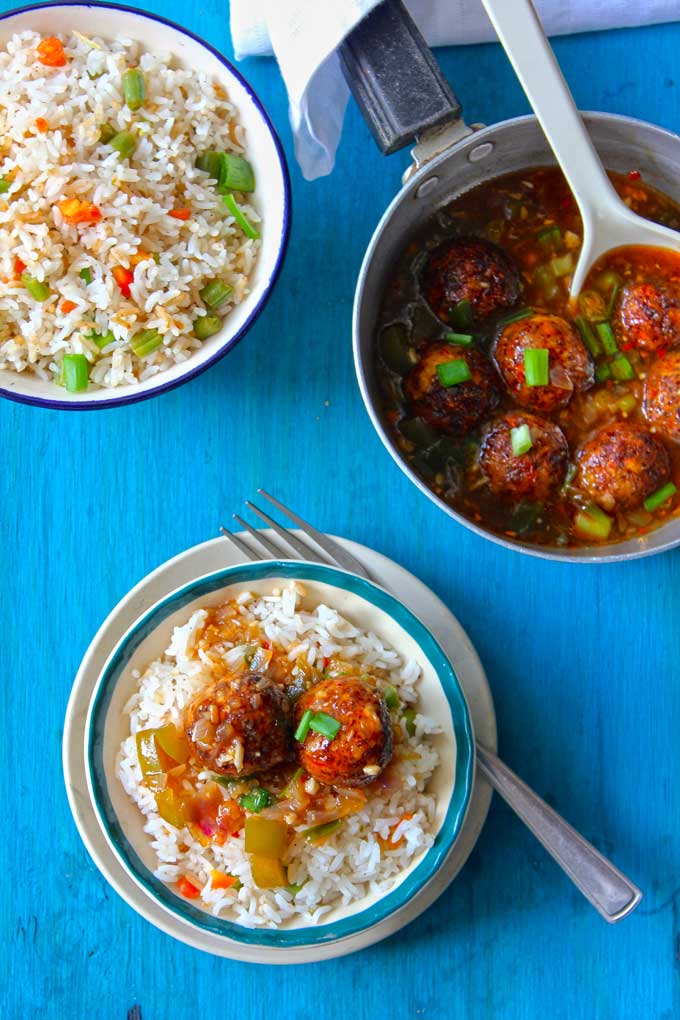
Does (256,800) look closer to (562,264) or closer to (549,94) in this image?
(562,264)

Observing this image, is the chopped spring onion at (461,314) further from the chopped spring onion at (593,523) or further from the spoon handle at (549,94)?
the chopped spring onion at (593,523)

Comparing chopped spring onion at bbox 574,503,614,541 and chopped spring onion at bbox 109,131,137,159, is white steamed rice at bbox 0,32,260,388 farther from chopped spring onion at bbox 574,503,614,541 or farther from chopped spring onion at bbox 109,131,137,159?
chopped spring onion at bbox 574,503,614,541

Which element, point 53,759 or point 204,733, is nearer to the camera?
point 204,733

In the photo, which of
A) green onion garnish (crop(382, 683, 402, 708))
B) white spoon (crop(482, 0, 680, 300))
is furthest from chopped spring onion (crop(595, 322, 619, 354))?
green onion garnish (crop(382, 683, 402, 708))

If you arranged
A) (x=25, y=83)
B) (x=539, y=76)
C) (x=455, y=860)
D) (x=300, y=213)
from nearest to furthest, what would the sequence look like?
1. (x=539, y=76)
2. (x=25, y=83)
3. (x=455, y=860)
4. (x=300, y=213)

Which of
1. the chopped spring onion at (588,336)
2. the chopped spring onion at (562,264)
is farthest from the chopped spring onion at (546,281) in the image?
the chopped spring onion at (588,336)

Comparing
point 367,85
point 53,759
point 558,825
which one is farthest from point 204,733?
point 367,85

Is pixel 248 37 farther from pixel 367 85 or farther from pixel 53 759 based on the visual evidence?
pixel 53 759

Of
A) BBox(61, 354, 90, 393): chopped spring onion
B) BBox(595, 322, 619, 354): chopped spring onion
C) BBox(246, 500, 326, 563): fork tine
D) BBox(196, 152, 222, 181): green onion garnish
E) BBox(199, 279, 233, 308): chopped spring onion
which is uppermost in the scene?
BBox(196, 152, 222, 181): green onion garnish
